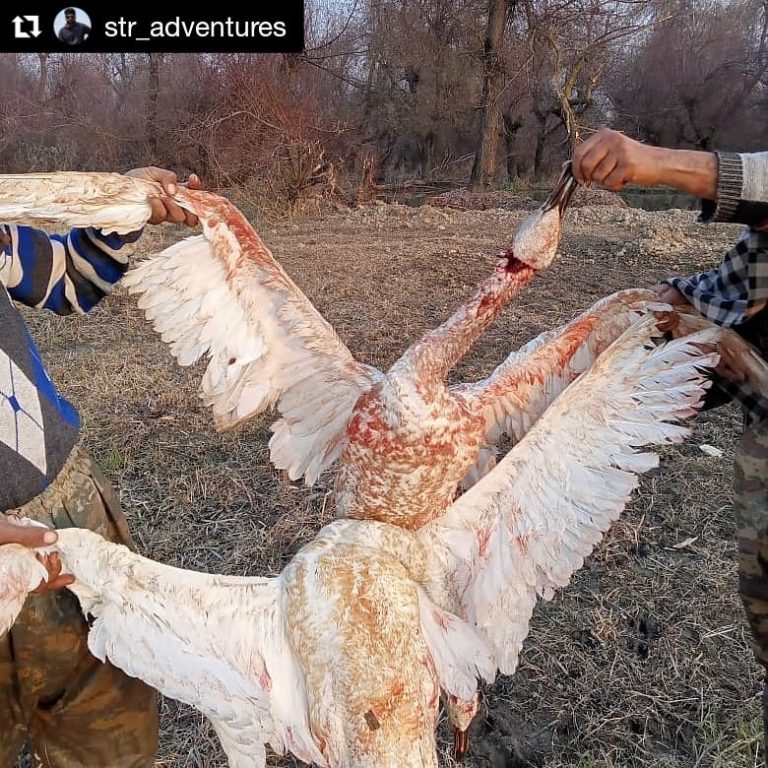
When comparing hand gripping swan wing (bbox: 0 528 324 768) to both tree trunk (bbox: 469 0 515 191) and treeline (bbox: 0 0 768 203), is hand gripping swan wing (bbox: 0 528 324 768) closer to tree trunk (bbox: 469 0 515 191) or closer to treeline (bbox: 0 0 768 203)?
treeline (bbox: 0 0 768 203)

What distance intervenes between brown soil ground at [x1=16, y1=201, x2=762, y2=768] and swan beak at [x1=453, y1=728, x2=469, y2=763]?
0.07 metres

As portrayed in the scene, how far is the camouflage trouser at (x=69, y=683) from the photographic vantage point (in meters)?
1.96

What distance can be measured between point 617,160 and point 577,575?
7.29ft

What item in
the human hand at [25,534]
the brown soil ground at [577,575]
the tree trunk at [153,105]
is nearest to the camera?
the human hand at [25,534]

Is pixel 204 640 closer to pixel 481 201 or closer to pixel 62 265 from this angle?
pixel 62 265

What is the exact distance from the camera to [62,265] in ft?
6.93

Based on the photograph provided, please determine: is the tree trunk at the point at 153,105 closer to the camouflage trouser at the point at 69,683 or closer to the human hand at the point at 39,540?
the camouflage trouser at the point at 69,683

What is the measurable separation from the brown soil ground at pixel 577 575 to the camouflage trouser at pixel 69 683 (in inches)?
19.2

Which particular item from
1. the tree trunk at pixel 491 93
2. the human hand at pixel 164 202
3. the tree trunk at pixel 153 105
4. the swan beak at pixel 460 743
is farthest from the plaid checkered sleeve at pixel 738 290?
the tree trunk at pixel 491 93

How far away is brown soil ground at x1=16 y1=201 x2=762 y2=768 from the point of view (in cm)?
261

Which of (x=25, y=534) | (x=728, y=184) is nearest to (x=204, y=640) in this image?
(x=25, y=534)

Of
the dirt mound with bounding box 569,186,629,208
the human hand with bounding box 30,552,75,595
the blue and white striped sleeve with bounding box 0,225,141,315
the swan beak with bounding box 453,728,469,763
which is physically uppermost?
the blue and white striped sleeve with bounding box 0,225,141,315

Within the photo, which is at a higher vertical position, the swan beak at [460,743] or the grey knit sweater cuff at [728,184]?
the grey knit sweater cuff at [728,184]

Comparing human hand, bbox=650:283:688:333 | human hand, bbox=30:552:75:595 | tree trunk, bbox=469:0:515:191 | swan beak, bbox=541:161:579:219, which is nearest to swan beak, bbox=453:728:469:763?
human hand, bbox=30:552:75:595
